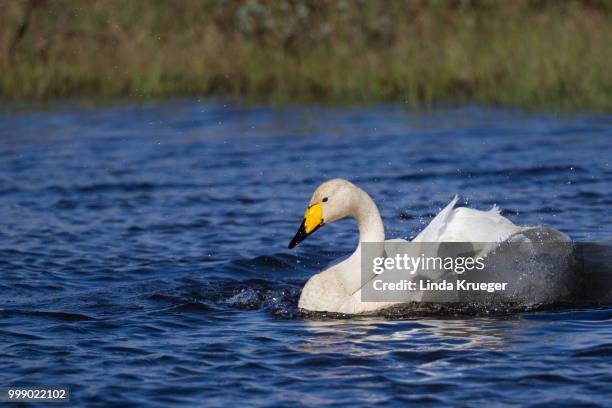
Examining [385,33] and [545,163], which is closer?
[545,163]

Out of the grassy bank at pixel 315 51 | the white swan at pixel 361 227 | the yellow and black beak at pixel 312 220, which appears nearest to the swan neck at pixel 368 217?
the white swan at pixel 361 227

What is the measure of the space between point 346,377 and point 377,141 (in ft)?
27.0

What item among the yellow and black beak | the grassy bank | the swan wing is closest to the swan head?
the yellow and black beak

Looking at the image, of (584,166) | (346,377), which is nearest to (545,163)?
(584,166)

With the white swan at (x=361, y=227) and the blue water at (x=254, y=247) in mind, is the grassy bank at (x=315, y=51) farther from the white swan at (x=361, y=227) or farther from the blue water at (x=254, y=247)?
the white swan at (x=361, y=227)

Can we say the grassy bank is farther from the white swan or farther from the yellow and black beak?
the yellow and black beak

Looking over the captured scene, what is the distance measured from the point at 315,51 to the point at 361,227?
10822 mm

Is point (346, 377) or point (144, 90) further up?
point (144, 90)

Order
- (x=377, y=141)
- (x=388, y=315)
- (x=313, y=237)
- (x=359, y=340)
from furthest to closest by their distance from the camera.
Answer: (x=377, y=141) < (x=313, y=237) < (x=388, y=315) < (x=359, y=340)

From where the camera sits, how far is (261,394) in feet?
20.5

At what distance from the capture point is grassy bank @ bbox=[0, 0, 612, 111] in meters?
16.4

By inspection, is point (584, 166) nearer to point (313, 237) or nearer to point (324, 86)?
point (313, 237)

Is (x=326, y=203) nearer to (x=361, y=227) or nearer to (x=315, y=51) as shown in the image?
(x=361, y=227)

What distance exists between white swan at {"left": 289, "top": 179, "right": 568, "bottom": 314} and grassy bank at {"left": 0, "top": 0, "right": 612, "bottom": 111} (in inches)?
311
